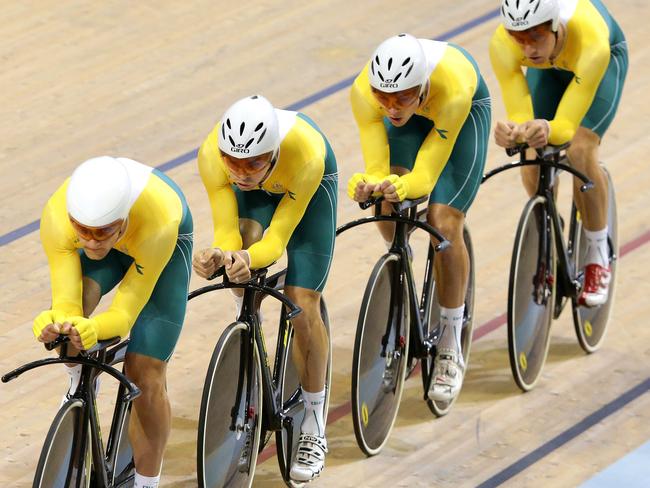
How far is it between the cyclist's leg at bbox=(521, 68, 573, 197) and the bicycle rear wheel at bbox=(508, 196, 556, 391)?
18cm

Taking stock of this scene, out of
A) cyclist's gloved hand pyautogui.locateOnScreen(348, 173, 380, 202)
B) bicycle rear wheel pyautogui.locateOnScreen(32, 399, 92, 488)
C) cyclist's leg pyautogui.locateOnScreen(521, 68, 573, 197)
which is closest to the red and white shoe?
cyclist's leg pyautogui.locateOnScreen(521, 68, 573, 197)

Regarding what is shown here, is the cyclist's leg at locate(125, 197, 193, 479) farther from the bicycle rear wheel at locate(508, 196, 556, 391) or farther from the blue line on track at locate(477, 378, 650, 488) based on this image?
the bicycle rear wheel at locate(508, 196, 556, 391)

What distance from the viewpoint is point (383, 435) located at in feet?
19.5

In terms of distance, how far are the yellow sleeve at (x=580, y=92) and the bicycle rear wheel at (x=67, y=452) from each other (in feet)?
7.04

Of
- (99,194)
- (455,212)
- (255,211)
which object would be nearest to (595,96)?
(455,212)

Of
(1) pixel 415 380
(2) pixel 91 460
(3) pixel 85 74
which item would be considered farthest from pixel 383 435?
(3) pixel 85 74

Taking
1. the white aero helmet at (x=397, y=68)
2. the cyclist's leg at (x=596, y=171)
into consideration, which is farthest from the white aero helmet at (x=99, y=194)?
the cyclist's leg at (x=596, y=171)

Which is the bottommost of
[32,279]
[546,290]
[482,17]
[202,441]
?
[482,17]

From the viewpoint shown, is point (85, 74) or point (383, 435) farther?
point (85, 74)

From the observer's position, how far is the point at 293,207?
204 inches

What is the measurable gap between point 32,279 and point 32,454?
1.35 metres

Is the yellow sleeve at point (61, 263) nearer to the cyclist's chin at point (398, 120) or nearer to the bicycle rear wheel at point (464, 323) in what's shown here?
the cyclist's chin at point (398, 120)

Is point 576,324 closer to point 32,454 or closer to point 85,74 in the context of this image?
point 32,454

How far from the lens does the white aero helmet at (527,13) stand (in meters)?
5.92
